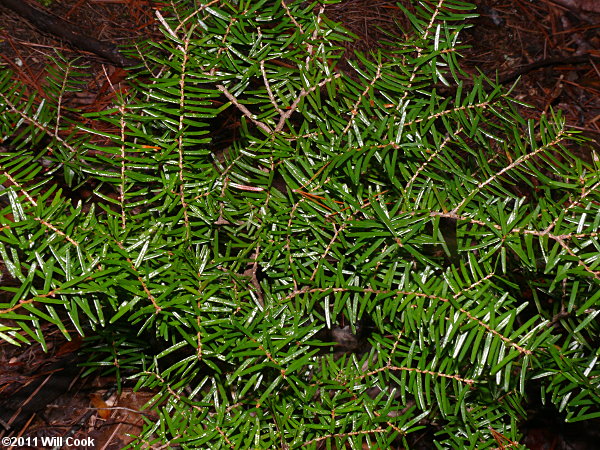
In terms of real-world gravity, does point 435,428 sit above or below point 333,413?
below

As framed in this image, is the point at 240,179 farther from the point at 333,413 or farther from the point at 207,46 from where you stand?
the point at 333,413

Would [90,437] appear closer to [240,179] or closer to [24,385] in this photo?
[24,385]

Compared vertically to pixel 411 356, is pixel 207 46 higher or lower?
higher

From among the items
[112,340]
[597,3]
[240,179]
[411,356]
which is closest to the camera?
[411,356]

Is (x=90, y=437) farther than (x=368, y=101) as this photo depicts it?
Yes

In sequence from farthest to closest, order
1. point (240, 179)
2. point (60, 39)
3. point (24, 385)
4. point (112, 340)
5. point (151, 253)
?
point (60, 39) < point (24, 385) < point (112, 340) < point (240, 179) < point (151, 253)

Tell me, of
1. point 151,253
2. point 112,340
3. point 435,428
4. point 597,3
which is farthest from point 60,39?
point 597,3

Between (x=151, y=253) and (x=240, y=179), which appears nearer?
(x=151, y=253)

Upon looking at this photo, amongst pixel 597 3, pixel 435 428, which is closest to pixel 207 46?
pixel 435 428

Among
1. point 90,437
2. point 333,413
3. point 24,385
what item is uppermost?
point 333,413
